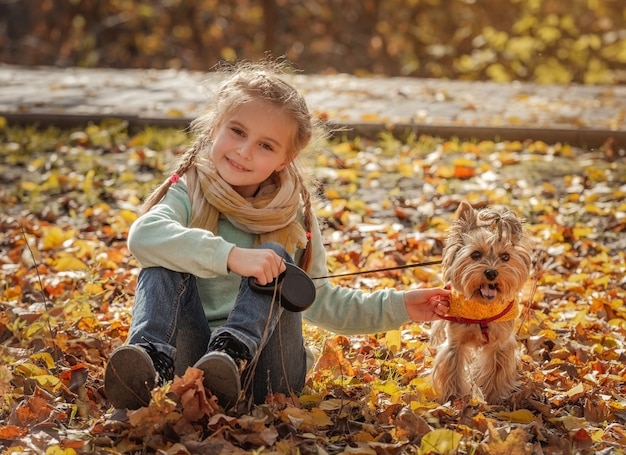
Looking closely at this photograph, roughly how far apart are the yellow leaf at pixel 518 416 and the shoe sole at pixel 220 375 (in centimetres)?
102

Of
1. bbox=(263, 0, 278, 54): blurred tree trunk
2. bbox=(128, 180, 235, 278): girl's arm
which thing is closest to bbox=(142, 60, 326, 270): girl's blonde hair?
bbox=(128, 180, 235, 278): girl's arm

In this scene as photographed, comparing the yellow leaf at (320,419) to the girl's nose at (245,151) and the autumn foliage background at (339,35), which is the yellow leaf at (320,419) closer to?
the girl's nose at (245,151)

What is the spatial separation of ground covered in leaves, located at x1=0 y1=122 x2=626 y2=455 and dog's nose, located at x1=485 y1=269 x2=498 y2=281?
49 cm

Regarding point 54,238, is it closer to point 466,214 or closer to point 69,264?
point 69,264

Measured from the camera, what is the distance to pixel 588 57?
51.0ft

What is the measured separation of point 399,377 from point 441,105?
20.2ft

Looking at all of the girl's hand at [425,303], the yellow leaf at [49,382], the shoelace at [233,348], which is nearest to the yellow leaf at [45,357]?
the yellow leaf at [49,382]

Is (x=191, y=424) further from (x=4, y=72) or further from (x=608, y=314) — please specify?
(x=4, y=72)

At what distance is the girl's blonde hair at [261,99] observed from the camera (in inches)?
148

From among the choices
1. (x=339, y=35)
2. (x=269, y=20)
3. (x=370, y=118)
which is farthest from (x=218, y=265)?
(x=339, y=35)

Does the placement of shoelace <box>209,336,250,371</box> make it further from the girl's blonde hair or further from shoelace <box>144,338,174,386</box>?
the girl's blonde hair

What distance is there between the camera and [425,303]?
12.6 ft

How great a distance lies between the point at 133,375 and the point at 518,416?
140cm

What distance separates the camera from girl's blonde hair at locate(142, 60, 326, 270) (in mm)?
3756
